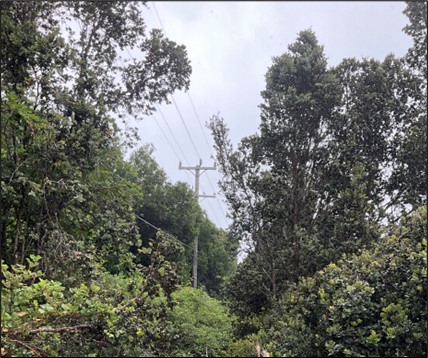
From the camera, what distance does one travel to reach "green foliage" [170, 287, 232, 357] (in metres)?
5.47

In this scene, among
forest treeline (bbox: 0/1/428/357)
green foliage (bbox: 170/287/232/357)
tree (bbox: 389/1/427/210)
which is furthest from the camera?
tree (bbox: 389/1/427/210)

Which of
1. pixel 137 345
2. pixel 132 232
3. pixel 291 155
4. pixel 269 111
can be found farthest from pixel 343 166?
pixel 137 345

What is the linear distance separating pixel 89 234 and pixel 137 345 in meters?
4.05

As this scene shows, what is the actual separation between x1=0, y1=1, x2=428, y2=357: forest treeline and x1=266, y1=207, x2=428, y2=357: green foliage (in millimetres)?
16

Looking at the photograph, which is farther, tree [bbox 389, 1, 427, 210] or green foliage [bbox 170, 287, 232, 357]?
tree [bbox 389, 1, 427, 210]

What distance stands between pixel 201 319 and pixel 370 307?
5.08 metres

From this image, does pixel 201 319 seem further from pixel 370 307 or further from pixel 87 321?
pixel 370 307

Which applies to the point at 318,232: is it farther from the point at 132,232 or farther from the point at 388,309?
the point at 388,309

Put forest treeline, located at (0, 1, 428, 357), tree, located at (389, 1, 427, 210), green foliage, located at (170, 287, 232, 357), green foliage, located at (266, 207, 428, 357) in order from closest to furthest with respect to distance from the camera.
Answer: green foliage, located at (266, 207, 428, 357) → forest treeline, located at (0, 1, 428, 357) → green foliage, located at (170, 287, 232, 357) → tree, located at (389, 1, 427, 210)

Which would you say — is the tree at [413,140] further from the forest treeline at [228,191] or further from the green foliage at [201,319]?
the green foliage at [201,319]

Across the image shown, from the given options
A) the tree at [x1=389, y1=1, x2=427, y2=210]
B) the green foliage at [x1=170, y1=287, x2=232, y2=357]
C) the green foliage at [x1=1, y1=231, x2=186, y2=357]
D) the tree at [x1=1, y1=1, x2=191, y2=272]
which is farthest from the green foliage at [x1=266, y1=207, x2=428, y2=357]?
the tree at [x1=389, y1=1, x2=427, y2=210]

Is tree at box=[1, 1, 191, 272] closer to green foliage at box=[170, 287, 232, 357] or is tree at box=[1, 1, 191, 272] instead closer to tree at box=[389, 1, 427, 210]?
green foliage at box=[170, 287, 232, 357]

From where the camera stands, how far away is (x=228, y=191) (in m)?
7.77

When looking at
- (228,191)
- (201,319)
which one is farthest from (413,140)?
(201,319)
